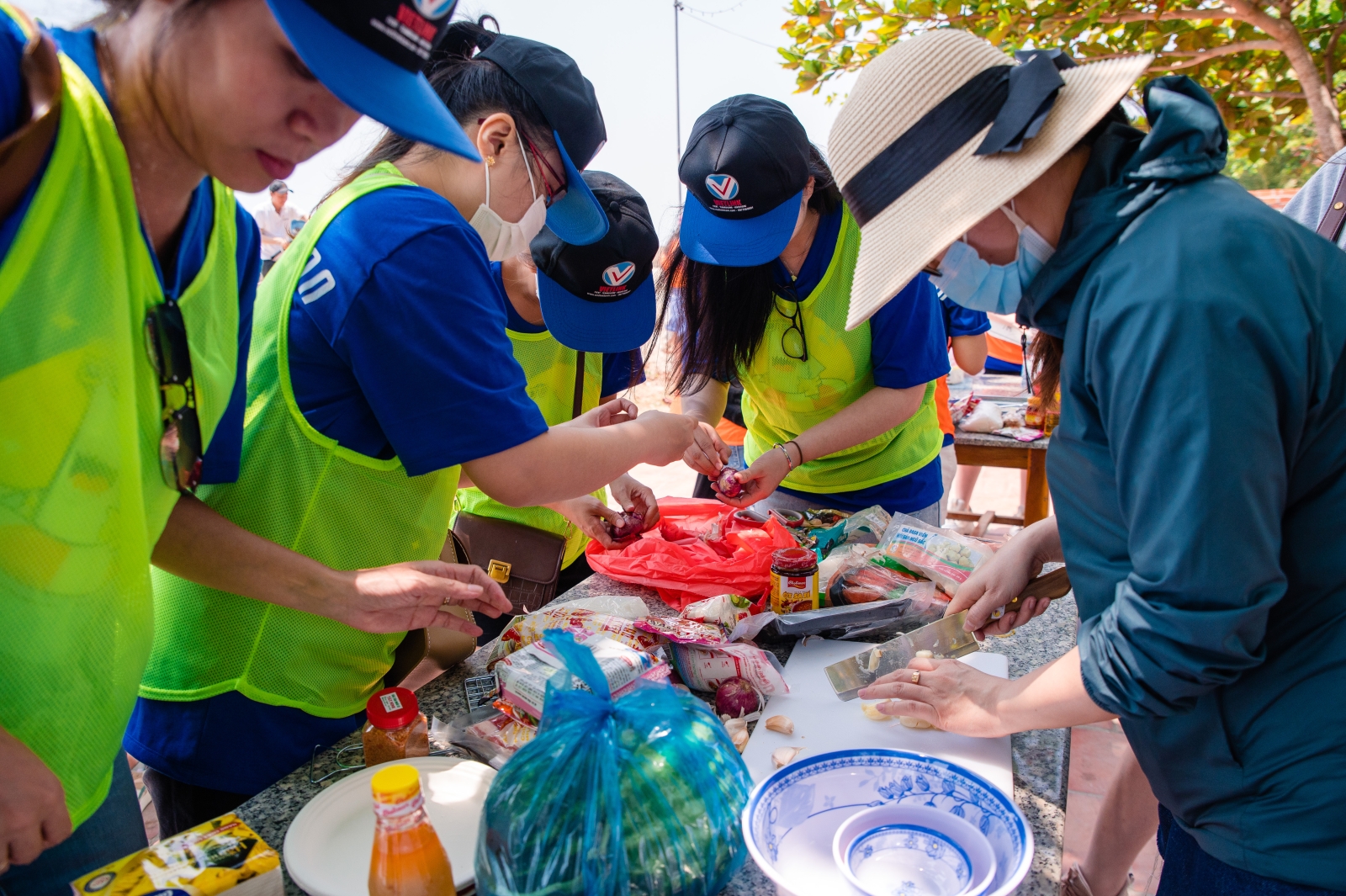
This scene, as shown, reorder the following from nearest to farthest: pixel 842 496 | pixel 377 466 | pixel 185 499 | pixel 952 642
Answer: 1. pixel 185 499
2. pixel 377 466
3. pixel 952 642
4. pixel 842 496

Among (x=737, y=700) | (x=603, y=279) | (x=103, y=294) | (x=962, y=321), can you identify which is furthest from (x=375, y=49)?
(x=962, y=321)

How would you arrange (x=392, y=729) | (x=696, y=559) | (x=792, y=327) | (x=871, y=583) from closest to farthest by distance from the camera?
(x=392, y=729), (x=871, y=583), (x=696, y=559), (x=792, y=327)

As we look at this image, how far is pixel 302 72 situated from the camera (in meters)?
0.81

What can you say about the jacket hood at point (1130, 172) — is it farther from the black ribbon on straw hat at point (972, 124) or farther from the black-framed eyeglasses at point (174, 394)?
the black-framed eyeglasses at point (174, 394)

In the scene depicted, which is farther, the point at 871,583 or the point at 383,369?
the point at 871,583

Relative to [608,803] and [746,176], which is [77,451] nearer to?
[608,803]

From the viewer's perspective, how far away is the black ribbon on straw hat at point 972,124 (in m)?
Result: 0.97

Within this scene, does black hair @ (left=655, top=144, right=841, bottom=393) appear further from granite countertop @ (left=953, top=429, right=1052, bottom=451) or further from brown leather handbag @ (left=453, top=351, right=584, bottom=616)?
granite countertop @ (left=953, top=429, right=1052, bottom=451)

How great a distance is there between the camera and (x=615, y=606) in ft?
5.57

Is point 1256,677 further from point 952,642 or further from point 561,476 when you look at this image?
point 561,476

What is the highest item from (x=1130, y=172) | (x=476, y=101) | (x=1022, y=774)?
(x=476, y=101)

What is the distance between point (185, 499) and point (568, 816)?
2.33ft

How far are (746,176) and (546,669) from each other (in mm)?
1316

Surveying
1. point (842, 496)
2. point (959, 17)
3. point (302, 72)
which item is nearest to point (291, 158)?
point (302, 72)
